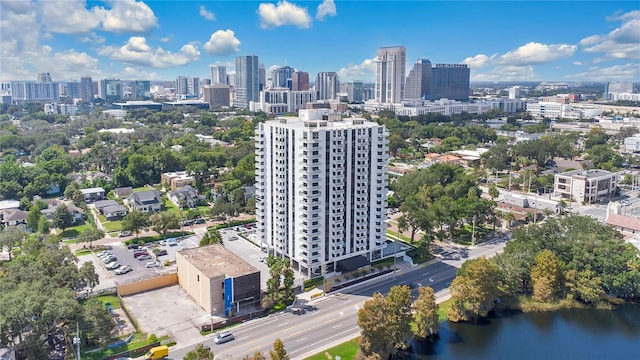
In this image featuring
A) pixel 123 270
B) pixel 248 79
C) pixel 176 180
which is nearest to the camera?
pixel 123 270

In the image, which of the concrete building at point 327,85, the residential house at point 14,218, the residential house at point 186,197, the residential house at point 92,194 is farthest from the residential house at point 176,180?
the concrete building at point 327,85

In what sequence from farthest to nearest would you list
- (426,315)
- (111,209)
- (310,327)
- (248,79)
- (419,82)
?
(248,79) < (419,82) < (111,209) < (310,327) < (426,315)

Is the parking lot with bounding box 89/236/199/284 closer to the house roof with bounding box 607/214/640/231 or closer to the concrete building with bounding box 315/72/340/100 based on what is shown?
the house roof with bounding box 607/214/640/231

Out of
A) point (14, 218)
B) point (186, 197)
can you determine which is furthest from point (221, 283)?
point (14, 218)

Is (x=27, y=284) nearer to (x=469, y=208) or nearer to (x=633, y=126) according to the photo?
(x=469, y=208)

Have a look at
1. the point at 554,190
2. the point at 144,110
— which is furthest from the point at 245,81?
the point at 554,190

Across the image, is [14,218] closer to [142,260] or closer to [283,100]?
[142,260]
